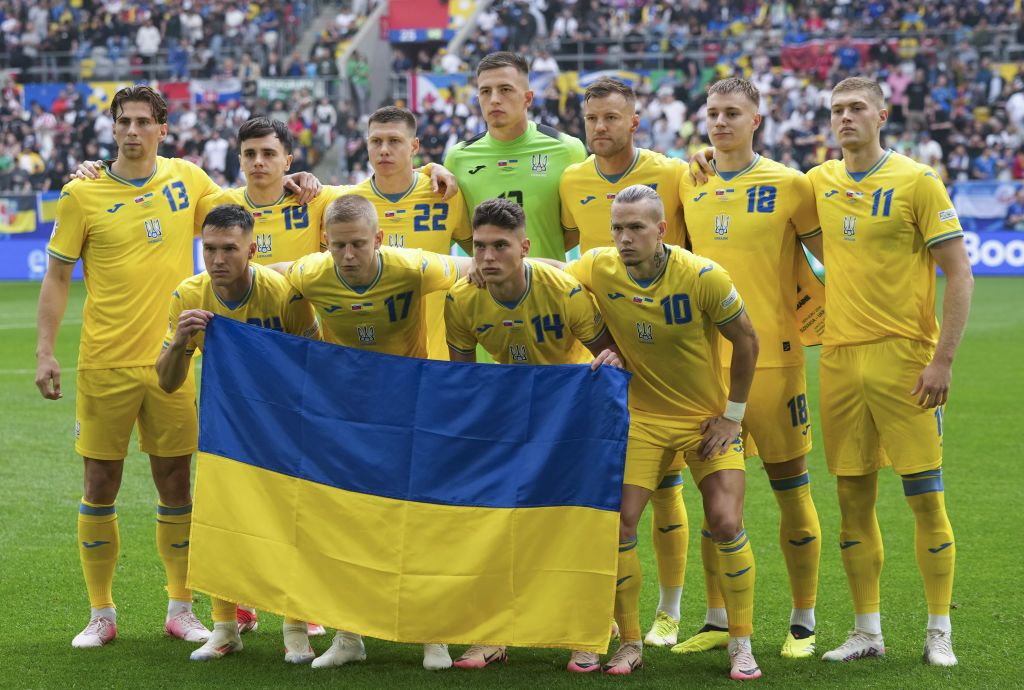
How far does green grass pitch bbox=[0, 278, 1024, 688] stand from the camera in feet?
17.6

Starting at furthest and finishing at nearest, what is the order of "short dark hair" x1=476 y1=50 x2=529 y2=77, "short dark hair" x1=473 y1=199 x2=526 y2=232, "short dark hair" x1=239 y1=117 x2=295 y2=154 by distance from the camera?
"short dark hair" x1=476 y1=50 x2=529 y2=77
"short dark hair" x1=239 y1=117 x2=295 y2=154
"short dark hair" x1=473 y1=199 x2=526 y2=232

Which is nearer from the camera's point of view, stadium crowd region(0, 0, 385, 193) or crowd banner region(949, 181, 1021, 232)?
crowd banner region(949, 181, 1021, 232)

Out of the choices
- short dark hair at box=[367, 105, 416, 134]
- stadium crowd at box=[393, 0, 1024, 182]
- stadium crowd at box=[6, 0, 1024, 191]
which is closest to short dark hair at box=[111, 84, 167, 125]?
short dark hair at box=[367, 105, 416, 134]

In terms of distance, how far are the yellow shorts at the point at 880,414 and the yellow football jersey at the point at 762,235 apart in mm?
324

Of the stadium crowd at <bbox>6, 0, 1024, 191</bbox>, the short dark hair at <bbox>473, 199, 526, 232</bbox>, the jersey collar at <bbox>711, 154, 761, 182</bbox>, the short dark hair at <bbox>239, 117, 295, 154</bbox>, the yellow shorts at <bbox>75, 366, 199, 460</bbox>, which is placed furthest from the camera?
the stadium crowd at <bbox>6, 0, 1024, 191</bbox>

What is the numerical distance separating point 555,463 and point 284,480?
1234mm

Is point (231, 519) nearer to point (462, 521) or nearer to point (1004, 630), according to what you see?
point (462, 521)

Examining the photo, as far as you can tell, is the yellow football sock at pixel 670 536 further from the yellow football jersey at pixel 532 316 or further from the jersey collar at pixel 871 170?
the jersey collar at pixel 871 170

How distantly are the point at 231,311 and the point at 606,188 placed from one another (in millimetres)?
1947

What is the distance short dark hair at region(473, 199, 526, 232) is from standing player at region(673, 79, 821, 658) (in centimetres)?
109

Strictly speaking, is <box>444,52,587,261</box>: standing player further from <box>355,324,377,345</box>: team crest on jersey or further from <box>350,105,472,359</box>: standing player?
<box>355,324,377,345</box>: team crest on jersey

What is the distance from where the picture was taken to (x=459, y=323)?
5523mm

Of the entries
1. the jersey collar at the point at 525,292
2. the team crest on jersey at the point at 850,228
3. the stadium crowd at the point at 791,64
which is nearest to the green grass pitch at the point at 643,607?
the jersey collar at the point at 525,292

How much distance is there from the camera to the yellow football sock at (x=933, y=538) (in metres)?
5.51
